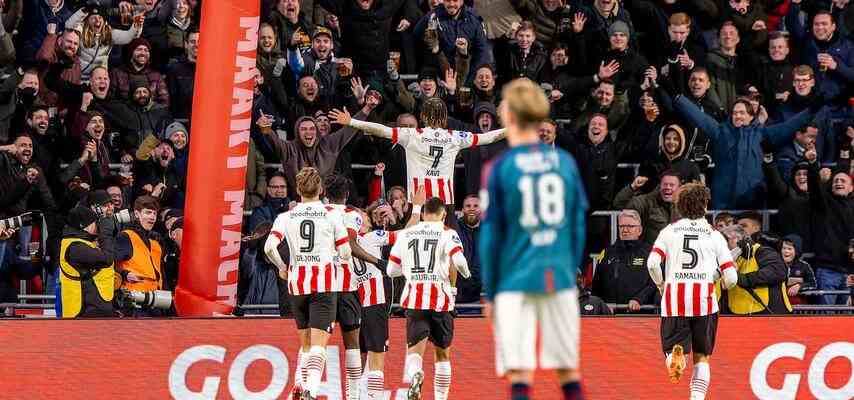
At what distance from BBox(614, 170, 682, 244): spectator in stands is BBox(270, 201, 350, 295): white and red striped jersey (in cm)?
417

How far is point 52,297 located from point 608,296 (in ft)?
18.0

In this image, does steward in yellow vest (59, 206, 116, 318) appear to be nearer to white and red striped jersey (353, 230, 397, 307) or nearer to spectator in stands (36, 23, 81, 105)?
white and red striped jersey (353, 230, 397, 307)

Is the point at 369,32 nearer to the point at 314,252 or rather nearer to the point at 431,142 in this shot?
the point at 431,142

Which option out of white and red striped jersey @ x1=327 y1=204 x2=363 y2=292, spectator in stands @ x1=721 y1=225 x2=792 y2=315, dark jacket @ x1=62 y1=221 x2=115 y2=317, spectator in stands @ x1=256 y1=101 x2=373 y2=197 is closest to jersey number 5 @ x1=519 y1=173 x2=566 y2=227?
white and red striped jersey @ x1=327 y1=204 x2=363 y2=292

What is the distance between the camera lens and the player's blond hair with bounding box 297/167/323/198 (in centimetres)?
1290

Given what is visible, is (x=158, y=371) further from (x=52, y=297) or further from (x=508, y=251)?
(x=508, y=251)

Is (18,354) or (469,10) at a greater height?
(469,10)

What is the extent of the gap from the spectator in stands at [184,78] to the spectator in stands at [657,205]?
4957mm

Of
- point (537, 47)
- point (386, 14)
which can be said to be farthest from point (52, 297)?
point (537, 47)

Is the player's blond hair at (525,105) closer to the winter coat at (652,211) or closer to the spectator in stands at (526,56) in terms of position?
the winter coat at (652,211)

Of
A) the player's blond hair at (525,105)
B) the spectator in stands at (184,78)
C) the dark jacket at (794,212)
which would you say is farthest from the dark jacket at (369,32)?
the player's blond hair at (525,105)

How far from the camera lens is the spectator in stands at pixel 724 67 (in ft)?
57.2

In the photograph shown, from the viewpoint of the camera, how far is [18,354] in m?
13.6

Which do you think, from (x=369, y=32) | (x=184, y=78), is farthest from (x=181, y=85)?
(x=369, y=32)
